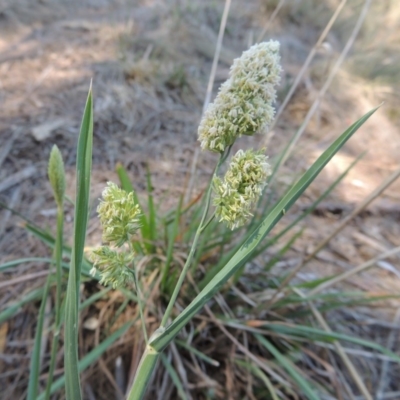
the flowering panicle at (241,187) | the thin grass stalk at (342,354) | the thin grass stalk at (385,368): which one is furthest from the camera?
the thin grass stalk at (385,368)

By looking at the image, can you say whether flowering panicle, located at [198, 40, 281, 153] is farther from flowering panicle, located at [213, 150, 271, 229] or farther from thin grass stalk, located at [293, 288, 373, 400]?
thin grass stalk, located at [293, 288, 373, 400]

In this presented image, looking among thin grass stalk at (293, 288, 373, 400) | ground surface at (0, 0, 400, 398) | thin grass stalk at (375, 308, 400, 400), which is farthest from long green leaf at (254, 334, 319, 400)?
ground surface at (0, 0, 400, 398)

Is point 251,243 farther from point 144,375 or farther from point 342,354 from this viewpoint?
point 342,354

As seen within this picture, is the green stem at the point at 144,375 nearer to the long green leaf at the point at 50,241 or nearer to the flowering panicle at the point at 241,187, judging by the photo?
the flowering panicle at the point at 241,187

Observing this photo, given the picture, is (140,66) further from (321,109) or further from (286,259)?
(286,259)

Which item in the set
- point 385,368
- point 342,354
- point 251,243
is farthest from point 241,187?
point 385,368

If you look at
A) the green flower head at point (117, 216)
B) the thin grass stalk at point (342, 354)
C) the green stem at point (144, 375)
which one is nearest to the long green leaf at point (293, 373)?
the thin grass stalk at point (342, 354)

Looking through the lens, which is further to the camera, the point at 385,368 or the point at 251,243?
the point at 385,368
